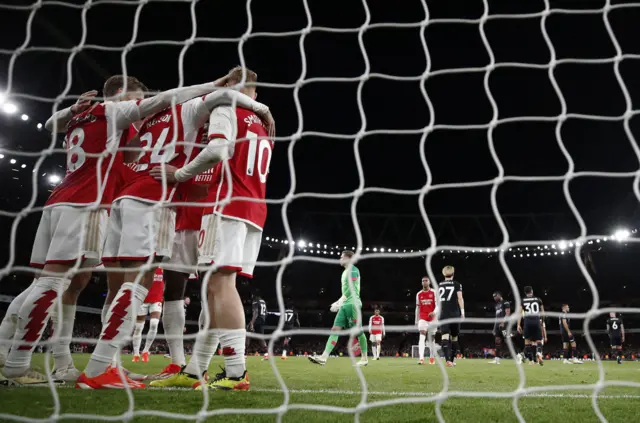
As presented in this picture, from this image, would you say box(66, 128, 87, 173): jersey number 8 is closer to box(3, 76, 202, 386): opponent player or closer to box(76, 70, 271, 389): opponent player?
box(3, 76, 202, 386): opponent player

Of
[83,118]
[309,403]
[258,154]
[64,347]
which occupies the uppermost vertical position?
[83,118]

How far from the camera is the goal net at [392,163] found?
2.61 metres

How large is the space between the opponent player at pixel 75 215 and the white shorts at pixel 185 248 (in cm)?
58

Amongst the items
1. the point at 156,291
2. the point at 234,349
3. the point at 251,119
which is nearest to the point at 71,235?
the point at 234,349

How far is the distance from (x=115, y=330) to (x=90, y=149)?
1.26 meters

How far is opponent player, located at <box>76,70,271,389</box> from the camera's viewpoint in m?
2.77

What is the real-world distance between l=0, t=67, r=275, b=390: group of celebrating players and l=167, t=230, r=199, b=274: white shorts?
1.14ft

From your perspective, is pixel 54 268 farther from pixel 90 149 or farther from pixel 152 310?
pixel 152 310

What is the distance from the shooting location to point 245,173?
10.4 feet

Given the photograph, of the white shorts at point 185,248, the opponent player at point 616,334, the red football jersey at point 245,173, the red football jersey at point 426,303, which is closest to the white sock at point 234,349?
the red football jersey at point 245,173

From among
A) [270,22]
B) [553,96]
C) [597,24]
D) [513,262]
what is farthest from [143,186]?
[513,262]

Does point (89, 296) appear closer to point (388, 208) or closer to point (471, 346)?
point (388, 208)

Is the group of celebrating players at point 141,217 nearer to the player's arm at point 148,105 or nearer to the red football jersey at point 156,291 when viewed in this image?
the player's arm at point 148,105

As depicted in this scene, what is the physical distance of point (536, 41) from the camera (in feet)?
41.9
